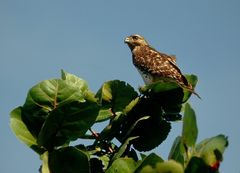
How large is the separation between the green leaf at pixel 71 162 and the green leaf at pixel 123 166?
118mm

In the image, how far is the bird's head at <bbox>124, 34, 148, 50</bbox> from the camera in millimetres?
12240

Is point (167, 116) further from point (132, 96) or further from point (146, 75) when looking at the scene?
point (146, 75)

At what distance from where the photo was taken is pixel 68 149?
99.7 inches

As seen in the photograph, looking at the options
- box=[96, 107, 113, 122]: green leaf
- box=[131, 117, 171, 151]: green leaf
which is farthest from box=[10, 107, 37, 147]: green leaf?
box=[131, 117, 171, 151]: green leaf

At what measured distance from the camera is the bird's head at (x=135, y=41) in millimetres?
12240

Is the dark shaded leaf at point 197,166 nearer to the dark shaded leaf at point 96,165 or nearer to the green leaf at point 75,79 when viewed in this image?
the dark shaded leaf at point 96,165

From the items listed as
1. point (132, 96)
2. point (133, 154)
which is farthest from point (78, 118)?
point (132, 96)

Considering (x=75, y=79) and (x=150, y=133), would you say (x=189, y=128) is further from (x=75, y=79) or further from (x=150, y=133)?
(x=75, y=79)

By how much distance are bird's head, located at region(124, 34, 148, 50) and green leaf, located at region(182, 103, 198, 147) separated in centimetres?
1020

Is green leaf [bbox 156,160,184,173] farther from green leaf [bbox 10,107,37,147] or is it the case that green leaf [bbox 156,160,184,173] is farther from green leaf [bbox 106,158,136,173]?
green leaf [bbox 10,107,37,147]

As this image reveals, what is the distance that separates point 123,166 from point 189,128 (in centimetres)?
67

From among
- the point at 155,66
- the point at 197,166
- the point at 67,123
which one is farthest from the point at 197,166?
the point at 155,66

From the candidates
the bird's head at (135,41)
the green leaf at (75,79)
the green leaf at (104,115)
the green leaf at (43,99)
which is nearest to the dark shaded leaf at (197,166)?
the green leaf at (43,99)

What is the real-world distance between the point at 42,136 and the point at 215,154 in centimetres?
110
